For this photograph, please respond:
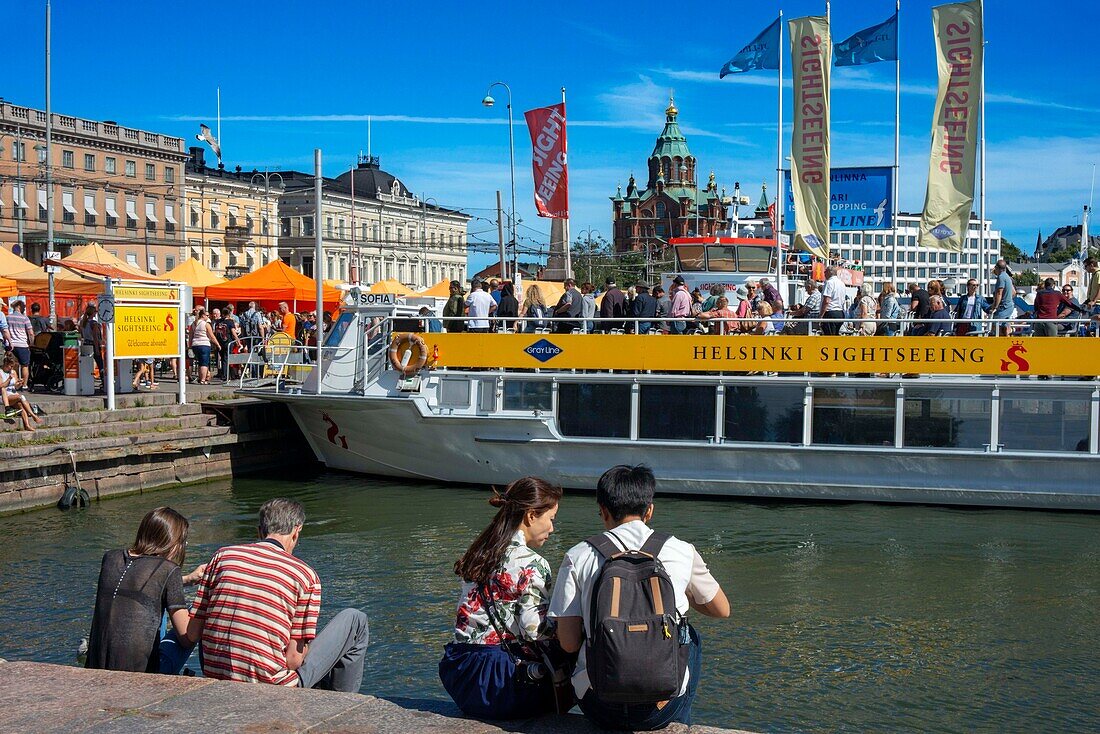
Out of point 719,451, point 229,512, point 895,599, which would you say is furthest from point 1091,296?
point 229,512

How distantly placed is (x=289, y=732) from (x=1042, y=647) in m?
8.15

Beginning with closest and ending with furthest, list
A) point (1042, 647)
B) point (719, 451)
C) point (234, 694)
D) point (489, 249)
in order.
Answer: point (234, 694) < point (1042, 647) < point (719, 451) < point (489, 249)

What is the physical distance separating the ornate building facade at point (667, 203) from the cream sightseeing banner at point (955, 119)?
12464cm

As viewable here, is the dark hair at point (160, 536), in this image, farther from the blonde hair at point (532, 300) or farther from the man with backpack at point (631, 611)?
the blonde hair at point (532, 300)

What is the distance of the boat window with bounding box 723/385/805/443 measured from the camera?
18.4 meters

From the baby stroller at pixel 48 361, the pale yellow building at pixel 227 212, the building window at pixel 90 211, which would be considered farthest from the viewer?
the pale yellow building at pixel 227 212

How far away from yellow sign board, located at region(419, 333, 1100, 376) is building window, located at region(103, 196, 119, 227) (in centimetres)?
6737

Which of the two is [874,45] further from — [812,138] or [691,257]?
[691,257]

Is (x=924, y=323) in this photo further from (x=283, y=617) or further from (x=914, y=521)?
(x=283, y=617)

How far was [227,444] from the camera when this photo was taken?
21.2 meters

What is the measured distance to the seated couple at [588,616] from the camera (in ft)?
16.2

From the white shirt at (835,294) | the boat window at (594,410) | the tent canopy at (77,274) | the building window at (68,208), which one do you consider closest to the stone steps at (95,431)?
the tent canopy at (77,274)

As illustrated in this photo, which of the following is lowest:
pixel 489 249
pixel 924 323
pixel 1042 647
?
pixel 1042 647

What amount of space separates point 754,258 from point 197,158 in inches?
2821
